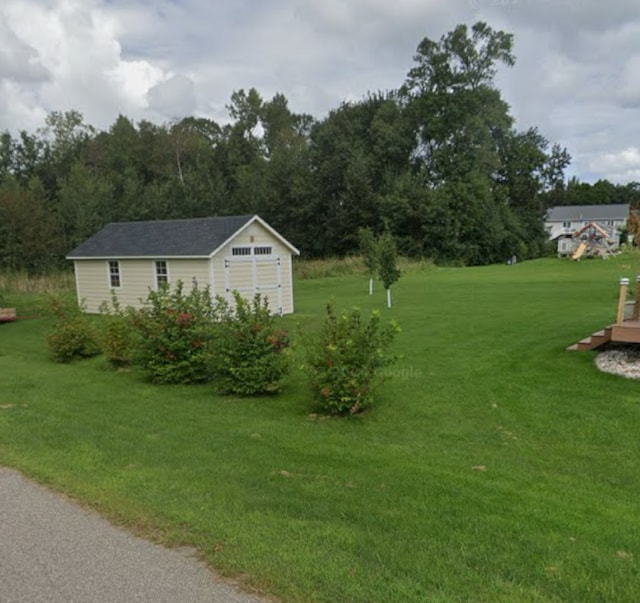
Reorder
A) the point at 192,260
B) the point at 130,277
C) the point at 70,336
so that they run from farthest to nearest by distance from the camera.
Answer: the point at 130,277
the point at 192,260
the point at 70,336

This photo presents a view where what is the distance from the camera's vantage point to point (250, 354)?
8.81m

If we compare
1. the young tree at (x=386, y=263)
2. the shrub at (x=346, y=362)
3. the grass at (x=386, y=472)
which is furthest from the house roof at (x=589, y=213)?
the shrub at (x=346, y=362)

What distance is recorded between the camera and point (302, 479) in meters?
5.07

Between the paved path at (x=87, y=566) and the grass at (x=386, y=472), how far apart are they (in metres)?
0.18

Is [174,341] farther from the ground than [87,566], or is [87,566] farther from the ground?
[174,341]

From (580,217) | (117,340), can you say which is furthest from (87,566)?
(580,217)

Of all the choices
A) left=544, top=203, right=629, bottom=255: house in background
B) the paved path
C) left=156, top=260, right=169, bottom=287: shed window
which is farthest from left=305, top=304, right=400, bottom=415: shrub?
left=544, top=203, right=629, bottom=255: house in background

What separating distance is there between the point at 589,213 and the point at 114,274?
78726 millimetres

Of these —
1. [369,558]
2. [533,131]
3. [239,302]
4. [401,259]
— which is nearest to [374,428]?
[239,302]

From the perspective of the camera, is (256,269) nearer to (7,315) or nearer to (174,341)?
(7,315)

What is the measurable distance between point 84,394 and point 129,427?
2.62 meters

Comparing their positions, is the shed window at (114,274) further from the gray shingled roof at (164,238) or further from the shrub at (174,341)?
the shrub at (174,341)

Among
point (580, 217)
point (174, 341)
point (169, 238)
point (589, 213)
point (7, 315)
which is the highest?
point (589, 213)

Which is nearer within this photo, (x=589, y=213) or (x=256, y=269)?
(x=256, y=269)
